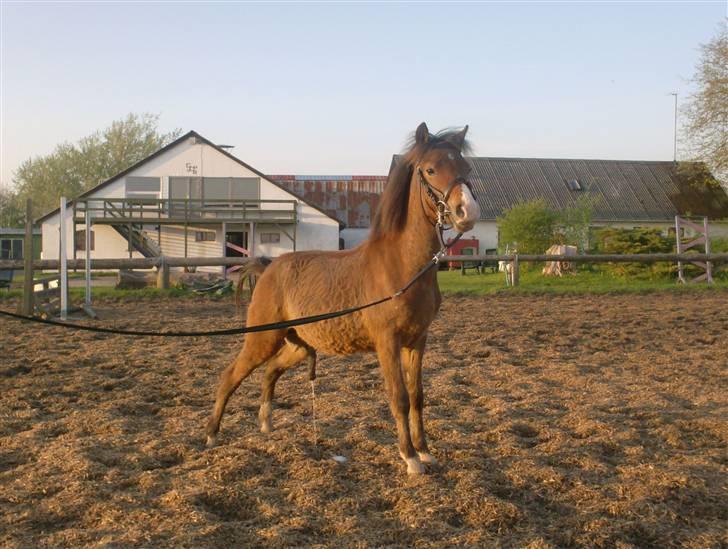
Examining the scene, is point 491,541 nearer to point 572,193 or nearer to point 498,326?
point 498,326

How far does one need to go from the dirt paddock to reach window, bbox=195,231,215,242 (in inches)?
1078

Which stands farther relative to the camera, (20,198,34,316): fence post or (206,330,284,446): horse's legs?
(20,198,34,316): fence post

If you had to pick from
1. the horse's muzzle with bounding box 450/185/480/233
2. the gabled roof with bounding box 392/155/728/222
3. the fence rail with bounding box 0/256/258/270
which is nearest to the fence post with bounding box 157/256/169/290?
the fence rail with bounding box 0/256/258/270

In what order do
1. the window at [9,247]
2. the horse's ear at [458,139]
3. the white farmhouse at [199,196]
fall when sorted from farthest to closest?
1. the window at [9,247]
2. the white farmhouse at [199,196]
3. the horse's ear at [458,139]

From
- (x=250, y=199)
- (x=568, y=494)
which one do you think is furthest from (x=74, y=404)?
(x=250, y=199)

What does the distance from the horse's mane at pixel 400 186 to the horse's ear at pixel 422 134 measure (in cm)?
2

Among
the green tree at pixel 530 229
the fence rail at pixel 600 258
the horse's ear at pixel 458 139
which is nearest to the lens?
the horse's ear at pixel 458 139

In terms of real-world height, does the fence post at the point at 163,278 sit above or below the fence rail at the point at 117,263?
below

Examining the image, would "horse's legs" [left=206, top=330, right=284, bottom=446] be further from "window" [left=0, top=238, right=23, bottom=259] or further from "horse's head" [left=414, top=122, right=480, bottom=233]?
"window" [left=0, top=238, right=23, bottom=259]

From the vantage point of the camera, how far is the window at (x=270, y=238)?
36.8m

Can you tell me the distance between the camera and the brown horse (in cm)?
445

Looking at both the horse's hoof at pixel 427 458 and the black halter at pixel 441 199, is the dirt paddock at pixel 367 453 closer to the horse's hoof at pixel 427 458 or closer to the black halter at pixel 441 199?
the horse's hoof at pixel 427 458

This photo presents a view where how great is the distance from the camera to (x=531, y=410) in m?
6.15

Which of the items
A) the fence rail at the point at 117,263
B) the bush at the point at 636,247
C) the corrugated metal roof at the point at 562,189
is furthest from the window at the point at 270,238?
the fence rail at the point at 117,263
